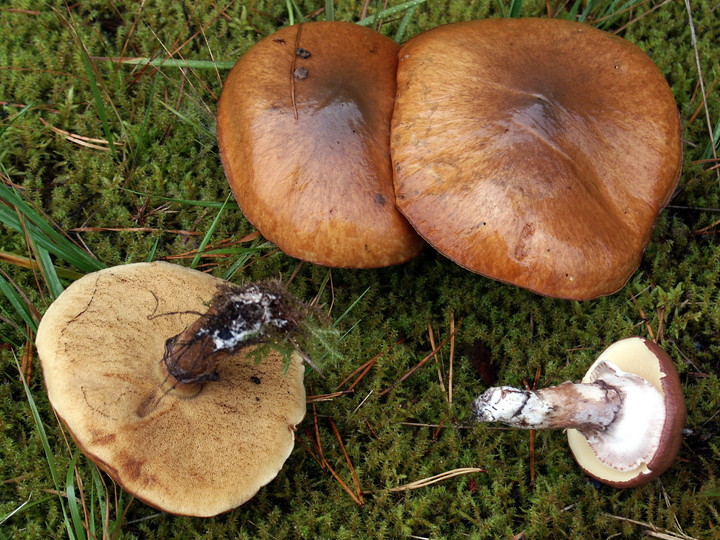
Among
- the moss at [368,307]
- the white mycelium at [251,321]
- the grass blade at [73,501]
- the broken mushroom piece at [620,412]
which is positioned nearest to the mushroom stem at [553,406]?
the broken mushroom piece at [620,412]

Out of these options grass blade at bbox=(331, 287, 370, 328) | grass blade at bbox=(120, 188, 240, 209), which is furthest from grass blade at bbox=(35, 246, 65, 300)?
grass blade at bbox=(331, 287, 370, 328)

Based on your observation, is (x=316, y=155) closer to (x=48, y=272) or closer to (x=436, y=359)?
(x=436, y=359)

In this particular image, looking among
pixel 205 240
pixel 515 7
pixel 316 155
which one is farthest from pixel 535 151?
pixel 205 240

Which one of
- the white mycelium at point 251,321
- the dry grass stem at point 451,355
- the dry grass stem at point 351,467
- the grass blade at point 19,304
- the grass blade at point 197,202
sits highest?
the white mycelium at point 251,321

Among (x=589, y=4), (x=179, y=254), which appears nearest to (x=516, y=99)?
(x=589, y=4)

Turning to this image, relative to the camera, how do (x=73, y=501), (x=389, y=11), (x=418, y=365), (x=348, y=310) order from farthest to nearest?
(x=389, y=11) → (x=418, y=365) → (x=348, y=310) → (x=73, y=501)

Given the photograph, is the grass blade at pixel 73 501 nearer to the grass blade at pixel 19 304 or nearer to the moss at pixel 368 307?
the moss at pixel 368 307

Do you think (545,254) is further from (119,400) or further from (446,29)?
(119,400)
